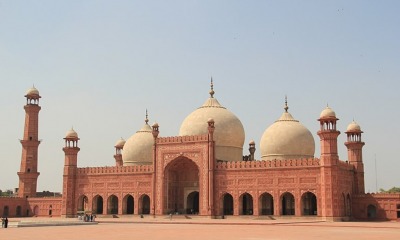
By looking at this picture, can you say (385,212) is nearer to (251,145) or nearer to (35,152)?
(251,145)

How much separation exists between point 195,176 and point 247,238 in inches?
764

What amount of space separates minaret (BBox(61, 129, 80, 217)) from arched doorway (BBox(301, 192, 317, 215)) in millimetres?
14493

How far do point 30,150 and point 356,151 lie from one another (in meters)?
21.8

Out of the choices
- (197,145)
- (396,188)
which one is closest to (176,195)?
(197,145)

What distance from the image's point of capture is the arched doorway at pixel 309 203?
29.6 meters

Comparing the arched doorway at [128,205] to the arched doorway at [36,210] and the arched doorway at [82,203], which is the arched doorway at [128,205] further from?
the arched doorway at [36,210]

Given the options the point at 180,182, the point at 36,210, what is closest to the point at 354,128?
the point at 180,182

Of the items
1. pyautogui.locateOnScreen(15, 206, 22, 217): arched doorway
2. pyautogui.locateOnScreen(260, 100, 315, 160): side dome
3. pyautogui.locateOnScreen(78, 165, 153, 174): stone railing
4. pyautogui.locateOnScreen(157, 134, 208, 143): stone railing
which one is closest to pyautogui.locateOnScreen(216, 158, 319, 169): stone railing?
pyautogui.locateOnScreen(157, 134, 208, 143): stone railing

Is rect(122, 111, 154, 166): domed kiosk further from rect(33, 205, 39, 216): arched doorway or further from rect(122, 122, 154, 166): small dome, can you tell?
rect(33, 205, 39, 216): arched doorway

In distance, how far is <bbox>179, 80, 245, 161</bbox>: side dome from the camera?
33156 mm

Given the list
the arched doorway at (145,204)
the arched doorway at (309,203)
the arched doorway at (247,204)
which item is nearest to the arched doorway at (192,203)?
the arched doorway at (145,204)

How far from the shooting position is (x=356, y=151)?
105 feet

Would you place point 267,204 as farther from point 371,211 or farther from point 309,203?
point 371,211

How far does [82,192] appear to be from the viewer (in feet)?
114
